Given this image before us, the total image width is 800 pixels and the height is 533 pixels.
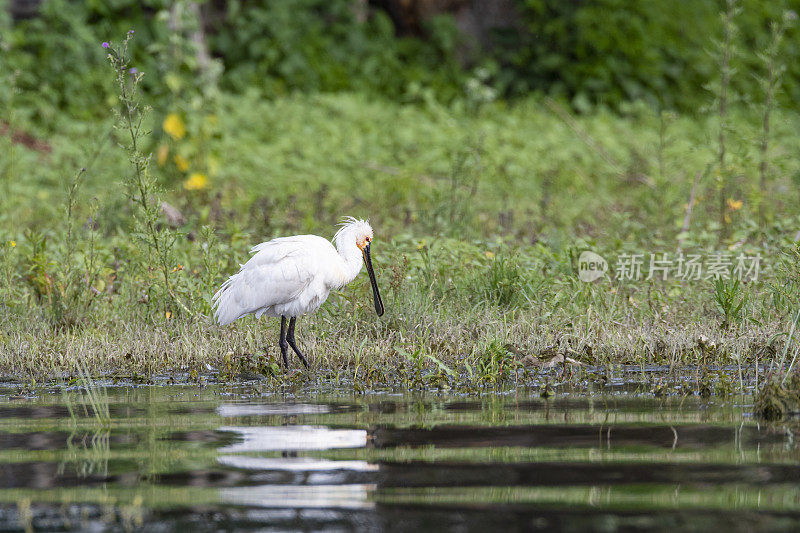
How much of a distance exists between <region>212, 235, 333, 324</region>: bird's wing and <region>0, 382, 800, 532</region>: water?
125 centimetres

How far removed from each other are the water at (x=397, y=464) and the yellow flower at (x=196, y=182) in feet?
21.7

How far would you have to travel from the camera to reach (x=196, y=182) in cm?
1305

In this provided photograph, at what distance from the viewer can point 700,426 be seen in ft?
18.1

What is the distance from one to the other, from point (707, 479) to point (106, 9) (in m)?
16.6

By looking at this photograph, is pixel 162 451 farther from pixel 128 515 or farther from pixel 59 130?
pixel 59 130

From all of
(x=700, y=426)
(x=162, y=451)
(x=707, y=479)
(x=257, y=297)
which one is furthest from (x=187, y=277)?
(x=707, y=479)

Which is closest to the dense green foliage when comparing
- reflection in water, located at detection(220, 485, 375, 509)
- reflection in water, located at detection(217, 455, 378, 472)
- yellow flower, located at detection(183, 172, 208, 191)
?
yellow flower, located at detection(183, 172, 208, 191)

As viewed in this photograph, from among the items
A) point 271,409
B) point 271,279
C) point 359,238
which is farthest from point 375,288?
point 271,409

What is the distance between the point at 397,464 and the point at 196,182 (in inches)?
346

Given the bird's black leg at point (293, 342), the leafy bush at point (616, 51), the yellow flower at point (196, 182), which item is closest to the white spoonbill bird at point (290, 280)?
the bird's black leg at point (293, 342)

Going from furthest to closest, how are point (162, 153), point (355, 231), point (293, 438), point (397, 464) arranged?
point (162, 153) → point (355, 231) → point (293, 438) → point (397, 464)

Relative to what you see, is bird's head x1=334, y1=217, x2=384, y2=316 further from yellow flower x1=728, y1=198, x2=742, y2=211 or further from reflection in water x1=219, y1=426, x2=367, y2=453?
yellow flower x1=728, y1=198, x2=742, y2=211

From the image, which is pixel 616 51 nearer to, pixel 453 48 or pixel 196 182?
pixel 453 48

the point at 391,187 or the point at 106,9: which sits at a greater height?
the point at 106,9
